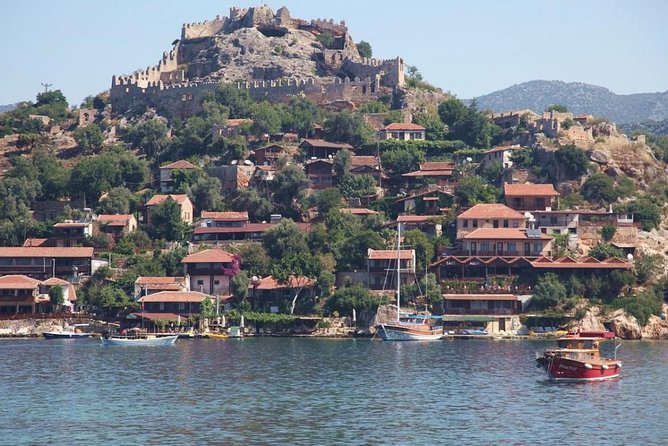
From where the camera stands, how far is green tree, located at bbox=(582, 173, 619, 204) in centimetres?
10488

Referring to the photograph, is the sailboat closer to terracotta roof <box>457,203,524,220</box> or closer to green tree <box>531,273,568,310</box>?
green tree <box>531,273,568,310</box>

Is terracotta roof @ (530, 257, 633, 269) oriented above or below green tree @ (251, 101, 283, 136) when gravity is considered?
below

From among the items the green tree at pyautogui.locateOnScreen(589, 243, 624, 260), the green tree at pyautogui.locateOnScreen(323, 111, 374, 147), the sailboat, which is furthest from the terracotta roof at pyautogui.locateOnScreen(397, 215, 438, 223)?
the green tree at pyautogui.locateOnScreen(323, 111, 374, 147)

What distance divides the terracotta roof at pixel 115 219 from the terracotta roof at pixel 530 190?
30.5 metres

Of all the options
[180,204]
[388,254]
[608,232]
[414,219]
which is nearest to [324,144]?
[180,204]

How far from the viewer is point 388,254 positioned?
3765 inches

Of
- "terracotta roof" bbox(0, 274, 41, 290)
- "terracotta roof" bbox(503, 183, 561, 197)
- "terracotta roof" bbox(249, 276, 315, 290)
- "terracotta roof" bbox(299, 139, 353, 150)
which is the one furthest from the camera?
"terracotta roof" bbox(299, 139, 353, 150)

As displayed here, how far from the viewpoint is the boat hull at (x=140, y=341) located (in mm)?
86000

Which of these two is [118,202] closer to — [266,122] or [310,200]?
[310,200]

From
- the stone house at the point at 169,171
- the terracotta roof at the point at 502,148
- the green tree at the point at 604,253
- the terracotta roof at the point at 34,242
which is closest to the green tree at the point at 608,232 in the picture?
the green tree at the point at 604,253

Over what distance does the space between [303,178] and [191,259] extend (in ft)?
50.4

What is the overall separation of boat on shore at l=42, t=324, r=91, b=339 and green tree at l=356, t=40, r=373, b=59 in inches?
2298

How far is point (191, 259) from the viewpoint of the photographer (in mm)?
98438

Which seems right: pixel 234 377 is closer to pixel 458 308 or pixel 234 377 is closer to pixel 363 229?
pixel 458 308
